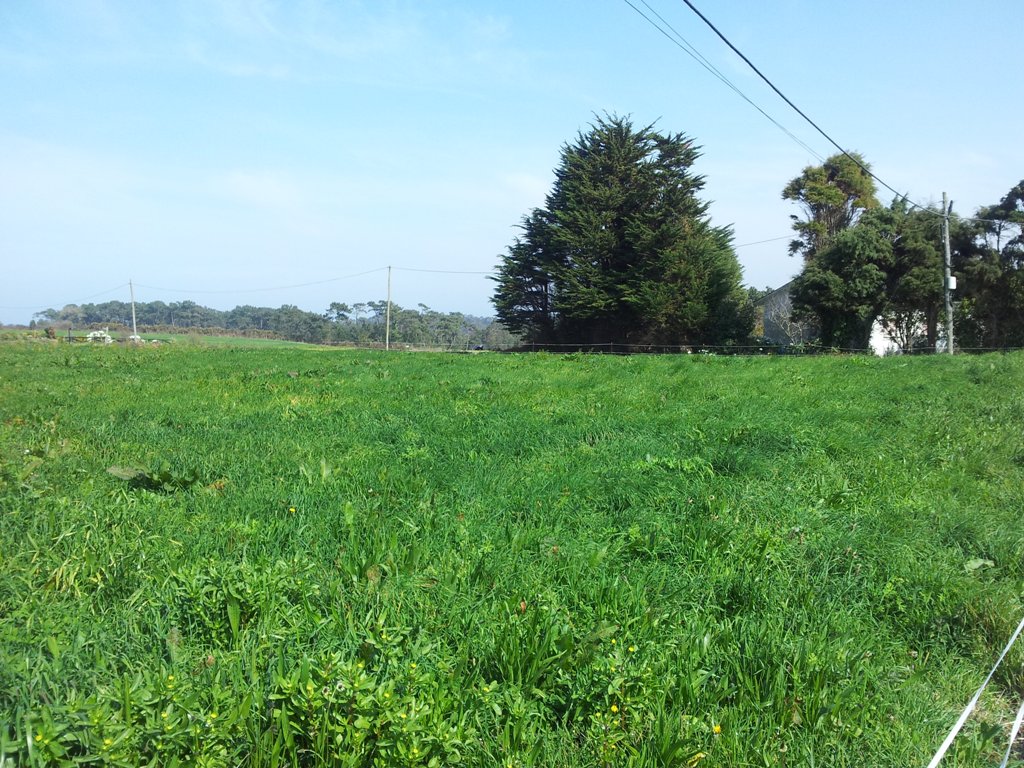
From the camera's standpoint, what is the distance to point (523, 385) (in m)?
11.4

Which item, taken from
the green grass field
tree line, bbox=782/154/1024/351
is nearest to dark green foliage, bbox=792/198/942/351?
tree line, bbox=782/154/1024/351

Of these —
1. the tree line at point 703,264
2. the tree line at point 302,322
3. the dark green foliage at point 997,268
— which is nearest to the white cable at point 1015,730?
the tree line at point 703,264

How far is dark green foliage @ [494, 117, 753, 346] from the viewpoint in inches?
1503

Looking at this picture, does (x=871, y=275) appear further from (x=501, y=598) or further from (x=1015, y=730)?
(x=501, y=598)

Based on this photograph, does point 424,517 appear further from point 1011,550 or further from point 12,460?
point 1011,550

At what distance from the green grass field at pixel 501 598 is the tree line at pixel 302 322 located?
5897cm

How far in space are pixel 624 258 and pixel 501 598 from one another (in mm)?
39494

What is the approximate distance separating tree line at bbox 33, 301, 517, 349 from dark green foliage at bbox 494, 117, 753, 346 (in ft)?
68.5

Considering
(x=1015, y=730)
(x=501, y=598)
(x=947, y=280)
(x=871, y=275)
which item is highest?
(x=871, y=275)

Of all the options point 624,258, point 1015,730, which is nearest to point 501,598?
point 1015,730

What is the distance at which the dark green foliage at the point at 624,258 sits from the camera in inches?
1503

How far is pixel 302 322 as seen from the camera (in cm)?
10875

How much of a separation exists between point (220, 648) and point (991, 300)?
44.9m

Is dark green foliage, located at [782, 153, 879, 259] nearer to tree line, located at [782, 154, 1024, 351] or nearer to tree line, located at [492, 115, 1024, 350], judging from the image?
tree line, located at [492, 115, 1024, 350]
